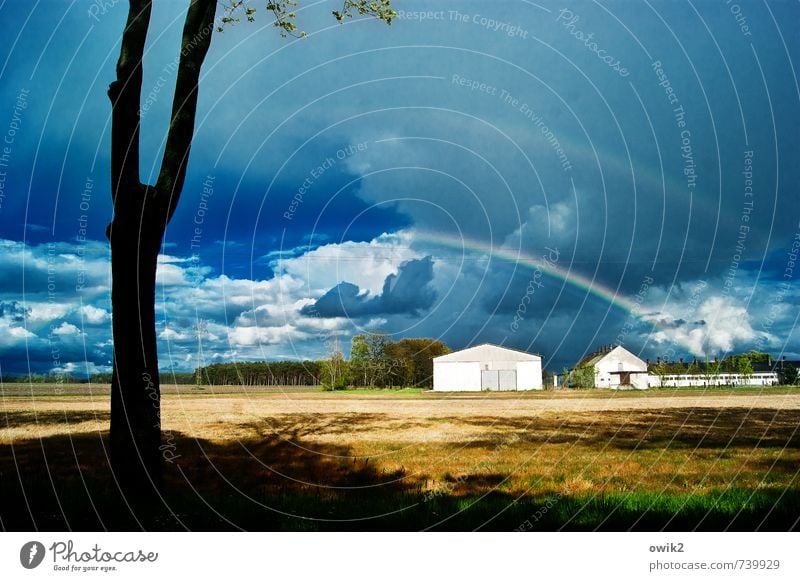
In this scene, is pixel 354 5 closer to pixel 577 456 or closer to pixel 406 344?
pixel 577 456

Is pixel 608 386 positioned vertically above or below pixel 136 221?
below

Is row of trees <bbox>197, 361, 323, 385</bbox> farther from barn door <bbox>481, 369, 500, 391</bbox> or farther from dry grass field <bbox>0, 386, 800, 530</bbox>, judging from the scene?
barn door <bbox>481, 369, 500, 391</bbox>

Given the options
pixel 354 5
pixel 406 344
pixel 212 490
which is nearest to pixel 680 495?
pixel 212 490

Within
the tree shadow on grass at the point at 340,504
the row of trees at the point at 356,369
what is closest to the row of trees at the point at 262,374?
the row of trees at the point at 356,369

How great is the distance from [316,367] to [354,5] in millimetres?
33005

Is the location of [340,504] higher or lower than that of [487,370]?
lower

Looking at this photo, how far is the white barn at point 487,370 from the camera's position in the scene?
175 feet

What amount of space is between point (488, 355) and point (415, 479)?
1749 inches

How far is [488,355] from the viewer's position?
2146 inches

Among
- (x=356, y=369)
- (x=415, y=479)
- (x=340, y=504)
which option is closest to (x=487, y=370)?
(x=356, y=369)

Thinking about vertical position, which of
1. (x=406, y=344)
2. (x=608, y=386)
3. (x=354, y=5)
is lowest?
(x=608, y=386)

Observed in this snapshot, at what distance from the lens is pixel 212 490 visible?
1011cm

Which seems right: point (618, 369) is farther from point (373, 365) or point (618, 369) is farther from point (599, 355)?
Result: point (373, 365)

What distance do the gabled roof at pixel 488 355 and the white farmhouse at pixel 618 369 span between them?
14.5 metres
